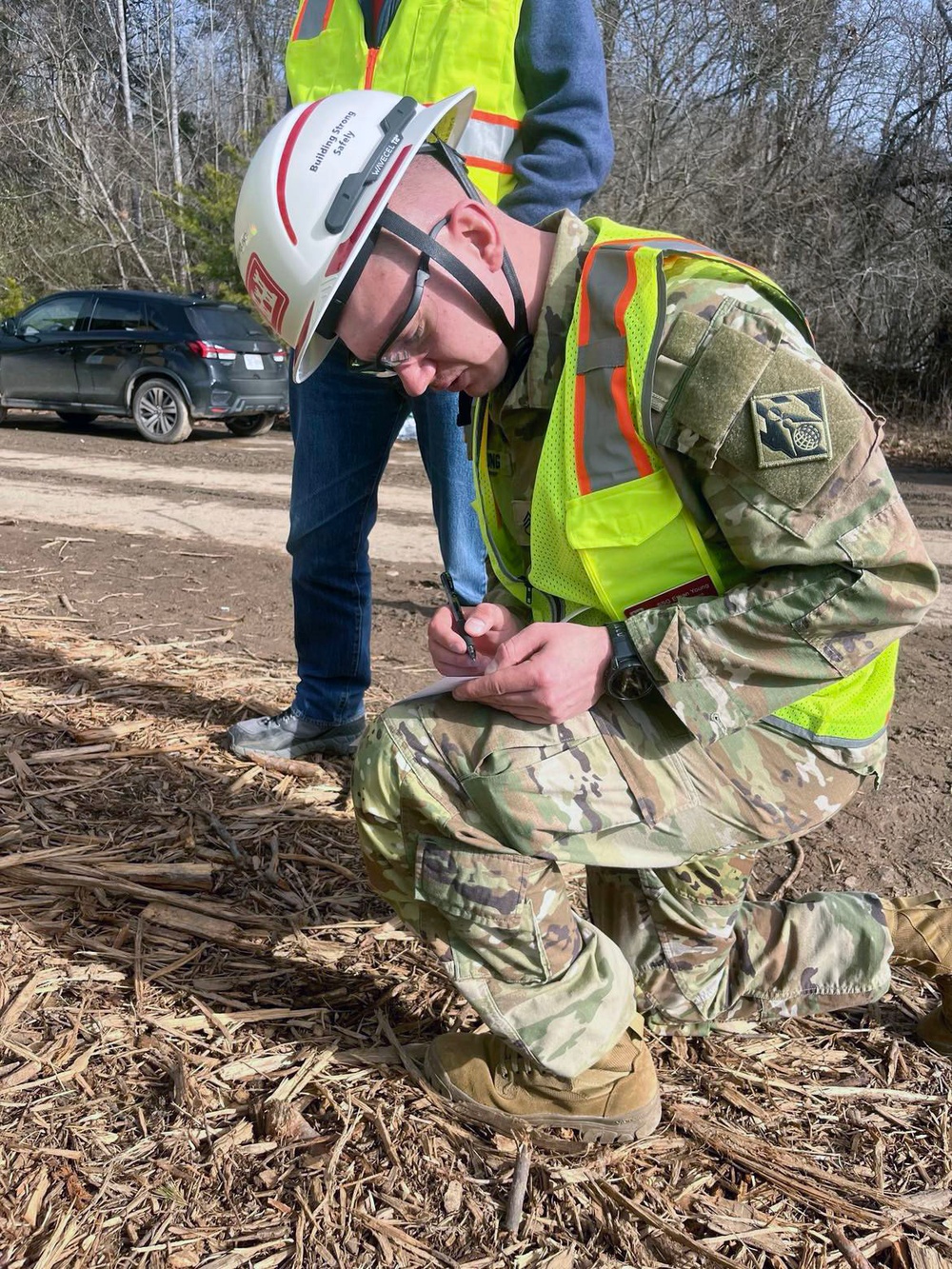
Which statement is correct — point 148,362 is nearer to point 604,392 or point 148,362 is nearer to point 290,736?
point 290,736

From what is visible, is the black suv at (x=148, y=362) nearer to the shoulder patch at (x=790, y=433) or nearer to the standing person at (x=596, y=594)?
the standing person at (x=596, y=594)

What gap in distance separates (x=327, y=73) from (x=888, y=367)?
14.7 m

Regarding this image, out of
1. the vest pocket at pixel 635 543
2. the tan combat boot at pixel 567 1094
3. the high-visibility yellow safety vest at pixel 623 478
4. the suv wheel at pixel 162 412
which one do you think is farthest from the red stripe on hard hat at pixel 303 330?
the suv wheel at pixel 162 412

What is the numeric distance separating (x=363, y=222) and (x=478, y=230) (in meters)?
0.22

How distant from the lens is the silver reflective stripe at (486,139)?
3.34 metres

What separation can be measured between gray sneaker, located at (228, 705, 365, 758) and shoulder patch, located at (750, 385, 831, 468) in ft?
7.64

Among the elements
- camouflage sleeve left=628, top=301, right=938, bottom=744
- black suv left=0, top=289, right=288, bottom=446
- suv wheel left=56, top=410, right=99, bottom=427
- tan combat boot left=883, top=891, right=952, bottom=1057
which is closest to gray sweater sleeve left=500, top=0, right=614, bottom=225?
camouflage sleeve left=628, top=301, right=938, bottom=744

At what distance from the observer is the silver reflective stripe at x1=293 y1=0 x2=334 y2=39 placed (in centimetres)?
338

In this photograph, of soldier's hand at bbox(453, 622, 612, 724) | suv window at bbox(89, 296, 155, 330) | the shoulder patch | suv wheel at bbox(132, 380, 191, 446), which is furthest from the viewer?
suv window at bbox(89, 296, 155, 330)

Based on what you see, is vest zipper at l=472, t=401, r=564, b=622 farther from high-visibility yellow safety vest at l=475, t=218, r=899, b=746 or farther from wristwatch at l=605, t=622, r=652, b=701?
wristwatch at l=605, t=622, r=652, b=701

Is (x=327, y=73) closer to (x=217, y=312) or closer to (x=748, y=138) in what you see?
(x=217, y=312)

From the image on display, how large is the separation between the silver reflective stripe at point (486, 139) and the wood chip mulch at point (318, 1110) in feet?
7.05

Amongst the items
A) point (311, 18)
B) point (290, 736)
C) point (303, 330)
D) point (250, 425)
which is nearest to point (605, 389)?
point (303, 330)

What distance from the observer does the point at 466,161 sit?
133 inches
